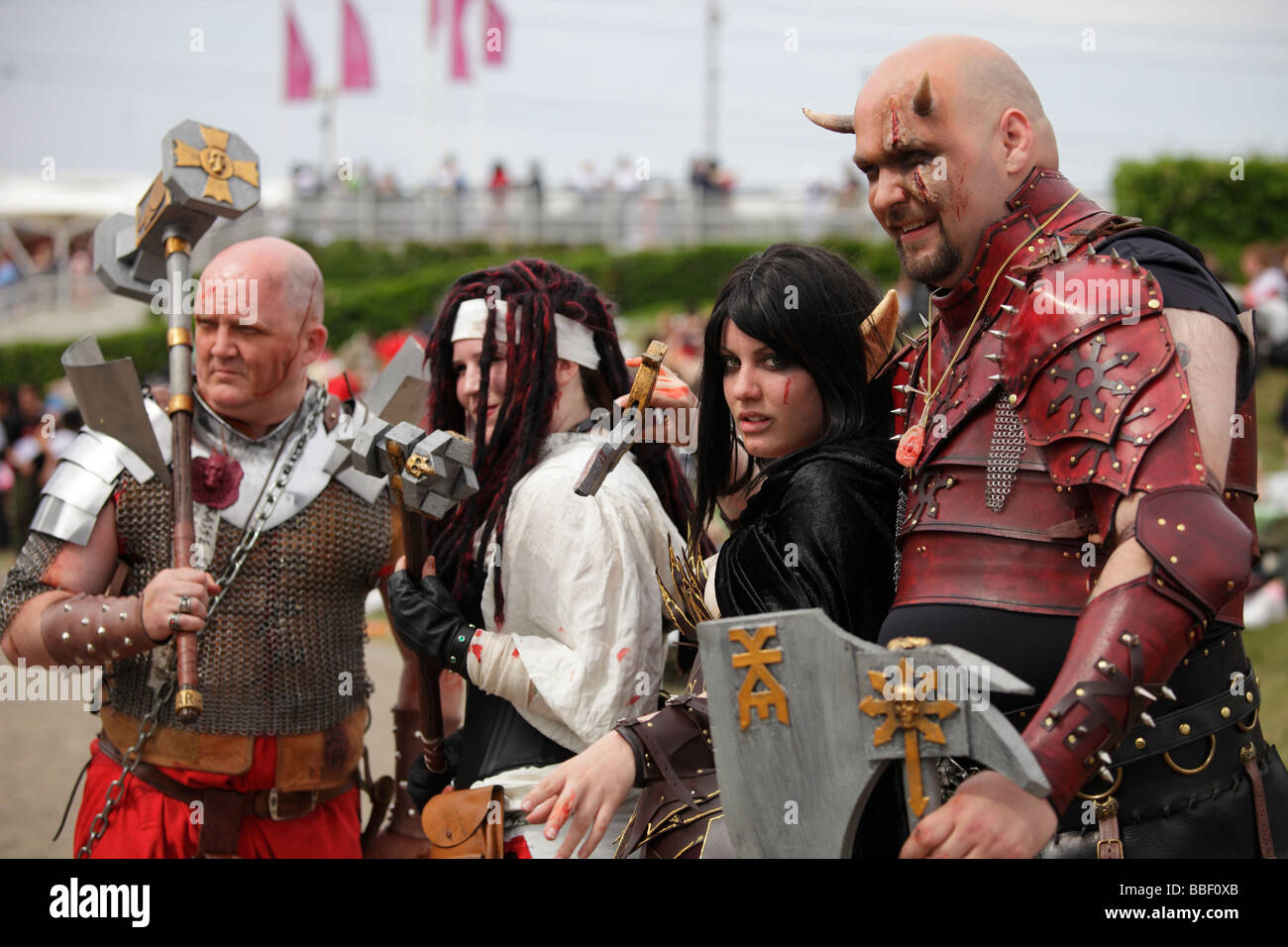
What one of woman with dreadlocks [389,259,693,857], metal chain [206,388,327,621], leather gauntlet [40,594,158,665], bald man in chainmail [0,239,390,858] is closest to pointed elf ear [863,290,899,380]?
woman with dreadlocks [389,259,693,857]

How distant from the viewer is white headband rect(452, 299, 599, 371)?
3.03 meters

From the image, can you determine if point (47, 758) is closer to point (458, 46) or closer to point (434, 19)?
point (458, 46)

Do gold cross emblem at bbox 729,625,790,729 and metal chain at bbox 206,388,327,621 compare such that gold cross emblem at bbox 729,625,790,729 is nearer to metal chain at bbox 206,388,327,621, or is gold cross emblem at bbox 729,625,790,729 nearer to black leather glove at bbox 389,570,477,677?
black leather glove at bbox 389,570,477,677

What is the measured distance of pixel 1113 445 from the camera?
1860 millimetres

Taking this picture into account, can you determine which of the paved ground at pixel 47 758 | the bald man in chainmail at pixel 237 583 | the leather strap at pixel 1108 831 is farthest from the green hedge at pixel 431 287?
the leather strap at pixel 1108 831

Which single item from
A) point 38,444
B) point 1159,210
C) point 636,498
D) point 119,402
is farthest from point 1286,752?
point 1159,210

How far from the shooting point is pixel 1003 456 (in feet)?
6.77

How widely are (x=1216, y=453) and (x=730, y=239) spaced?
72.2 feet

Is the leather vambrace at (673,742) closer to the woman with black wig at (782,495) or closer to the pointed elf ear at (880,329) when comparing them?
the woman with black wig at (782,495)

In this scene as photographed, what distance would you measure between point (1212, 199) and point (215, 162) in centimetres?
1785

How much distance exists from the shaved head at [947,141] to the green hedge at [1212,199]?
670 inches

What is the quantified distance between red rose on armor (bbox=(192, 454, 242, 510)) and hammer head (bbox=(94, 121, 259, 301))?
46cm

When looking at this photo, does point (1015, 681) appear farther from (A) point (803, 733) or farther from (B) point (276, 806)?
(B) point (276, 806)

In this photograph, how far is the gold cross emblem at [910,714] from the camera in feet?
5.63
